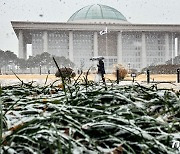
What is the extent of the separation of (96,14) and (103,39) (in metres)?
5.98

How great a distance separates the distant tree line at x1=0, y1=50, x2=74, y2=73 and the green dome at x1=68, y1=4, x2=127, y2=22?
13265mm

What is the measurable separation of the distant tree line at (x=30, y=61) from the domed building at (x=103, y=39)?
4749mm

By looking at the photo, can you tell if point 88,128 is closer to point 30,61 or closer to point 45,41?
point 30,61

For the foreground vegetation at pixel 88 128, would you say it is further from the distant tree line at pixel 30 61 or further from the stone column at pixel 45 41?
the stone column at pixel 45 41

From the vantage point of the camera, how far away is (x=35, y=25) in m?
72.1

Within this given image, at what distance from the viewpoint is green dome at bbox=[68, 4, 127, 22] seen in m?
80.4

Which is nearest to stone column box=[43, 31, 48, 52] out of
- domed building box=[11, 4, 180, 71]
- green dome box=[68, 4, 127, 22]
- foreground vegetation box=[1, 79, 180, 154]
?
domed building box=[11, 4, 180, 71]

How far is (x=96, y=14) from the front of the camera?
81.3 metres

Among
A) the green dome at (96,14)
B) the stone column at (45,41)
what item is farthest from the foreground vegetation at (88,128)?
the green dome at (96,14)

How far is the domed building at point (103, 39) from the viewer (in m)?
74.0

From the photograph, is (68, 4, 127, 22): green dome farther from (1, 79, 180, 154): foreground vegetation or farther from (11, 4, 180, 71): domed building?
(1, 79, 180, 154): foreground vegetation

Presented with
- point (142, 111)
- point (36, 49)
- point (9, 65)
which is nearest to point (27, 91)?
point (142, 111)

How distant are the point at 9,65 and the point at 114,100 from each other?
71804 millimetres

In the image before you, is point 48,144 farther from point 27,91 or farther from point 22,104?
point 27,91
